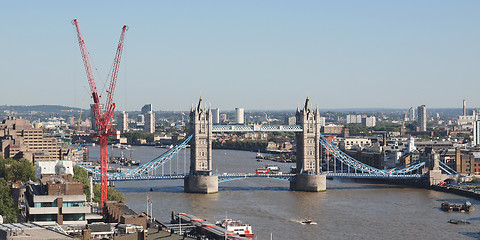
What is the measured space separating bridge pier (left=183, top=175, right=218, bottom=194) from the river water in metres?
1.17

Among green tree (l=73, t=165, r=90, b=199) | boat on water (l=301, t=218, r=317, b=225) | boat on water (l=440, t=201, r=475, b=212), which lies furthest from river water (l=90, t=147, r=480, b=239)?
green tree (l=73, t=165, r=90, b=199)

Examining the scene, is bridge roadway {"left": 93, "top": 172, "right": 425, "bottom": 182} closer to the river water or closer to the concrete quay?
the river water

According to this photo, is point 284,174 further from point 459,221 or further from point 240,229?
point 240,229

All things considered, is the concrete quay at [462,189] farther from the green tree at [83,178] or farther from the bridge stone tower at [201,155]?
the green tree at [83,178]

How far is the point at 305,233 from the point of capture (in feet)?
193

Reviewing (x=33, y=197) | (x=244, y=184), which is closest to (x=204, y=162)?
(x=244, y=184)

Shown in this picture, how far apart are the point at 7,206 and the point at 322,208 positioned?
26071mm

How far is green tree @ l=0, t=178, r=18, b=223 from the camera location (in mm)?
54406

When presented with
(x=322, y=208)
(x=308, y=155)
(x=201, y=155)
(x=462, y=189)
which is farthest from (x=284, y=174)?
(x=322, y=208)

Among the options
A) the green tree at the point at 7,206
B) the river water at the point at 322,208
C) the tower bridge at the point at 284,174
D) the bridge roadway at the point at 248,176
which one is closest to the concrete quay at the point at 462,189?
the river water at the point at 322,208

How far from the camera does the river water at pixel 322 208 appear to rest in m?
59.8

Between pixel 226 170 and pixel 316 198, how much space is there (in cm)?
3283

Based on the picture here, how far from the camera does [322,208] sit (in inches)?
2872

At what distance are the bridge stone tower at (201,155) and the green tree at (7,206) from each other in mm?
25929
